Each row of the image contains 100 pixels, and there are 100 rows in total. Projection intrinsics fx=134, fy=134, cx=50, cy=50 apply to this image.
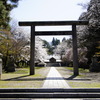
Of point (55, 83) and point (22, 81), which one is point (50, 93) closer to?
point (55, 83)

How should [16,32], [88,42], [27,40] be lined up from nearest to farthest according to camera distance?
[88,42] → [16,32] → [27,40]

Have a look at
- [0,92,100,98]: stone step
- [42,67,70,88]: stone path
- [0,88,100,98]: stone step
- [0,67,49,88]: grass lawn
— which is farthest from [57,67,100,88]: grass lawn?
[0,67,49,88]: grass lawn

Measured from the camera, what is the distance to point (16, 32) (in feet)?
90.4

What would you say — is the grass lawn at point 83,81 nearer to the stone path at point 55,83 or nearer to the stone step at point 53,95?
the stone path at point 55,83

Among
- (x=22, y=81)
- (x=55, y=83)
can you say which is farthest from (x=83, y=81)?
(x=22, y=81)

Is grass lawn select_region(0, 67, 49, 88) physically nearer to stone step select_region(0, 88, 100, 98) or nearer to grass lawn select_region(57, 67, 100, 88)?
stone step select_region(0, 88, 100, 98)

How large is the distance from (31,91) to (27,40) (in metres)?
23.9

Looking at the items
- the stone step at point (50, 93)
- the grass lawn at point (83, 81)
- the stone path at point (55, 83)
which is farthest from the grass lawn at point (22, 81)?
the grass lawn at point (83, 81)

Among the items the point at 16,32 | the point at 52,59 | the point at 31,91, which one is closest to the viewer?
the point at 31,91

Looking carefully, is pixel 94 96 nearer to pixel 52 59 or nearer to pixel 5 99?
pixel 5 99

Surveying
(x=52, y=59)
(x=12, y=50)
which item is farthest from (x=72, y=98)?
(x=52, y=59)

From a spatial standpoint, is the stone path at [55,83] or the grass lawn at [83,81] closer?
the stone path at [55,83]

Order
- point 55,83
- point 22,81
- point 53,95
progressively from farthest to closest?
point 22,81
point 55,83
point 53,95

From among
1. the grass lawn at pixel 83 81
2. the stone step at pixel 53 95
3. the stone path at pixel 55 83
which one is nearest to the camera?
the stone step at pixel 53 95
